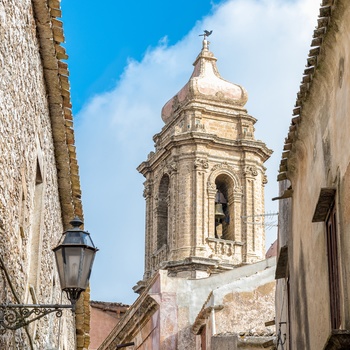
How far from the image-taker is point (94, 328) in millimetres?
37031

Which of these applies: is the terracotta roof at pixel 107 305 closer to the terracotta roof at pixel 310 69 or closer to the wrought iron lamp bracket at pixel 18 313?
the terracotta roof at pixel 310 69

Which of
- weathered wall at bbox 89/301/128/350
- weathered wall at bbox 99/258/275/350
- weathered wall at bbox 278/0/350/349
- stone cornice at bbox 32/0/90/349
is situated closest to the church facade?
Answer: weathered wall at bbox 99/258/275/350

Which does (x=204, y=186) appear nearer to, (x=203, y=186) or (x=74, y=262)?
(x=203, y=186)

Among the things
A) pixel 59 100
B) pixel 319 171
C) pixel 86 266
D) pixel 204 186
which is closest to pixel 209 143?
pixel 204 186

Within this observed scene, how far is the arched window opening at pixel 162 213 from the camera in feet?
117

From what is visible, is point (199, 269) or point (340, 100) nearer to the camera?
point (340, 100)

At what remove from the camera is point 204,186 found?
3400 cm

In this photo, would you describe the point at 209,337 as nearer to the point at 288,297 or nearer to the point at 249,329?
the point at 249,329

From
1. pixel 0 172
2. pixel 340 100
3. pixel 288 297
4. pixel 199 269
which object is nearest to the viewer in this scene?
pixel 0 172

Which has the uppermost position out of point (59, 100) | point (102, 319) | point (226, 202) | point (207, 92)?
point (207, 92)

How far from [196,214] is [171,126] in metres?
4.88

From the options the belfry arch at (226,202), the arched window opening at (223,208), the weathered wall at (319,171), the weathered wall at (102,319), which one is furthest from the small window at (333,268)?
the weathered wall at (102,319)

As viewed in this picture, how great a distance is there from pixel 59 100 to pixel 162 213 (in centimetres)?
2614

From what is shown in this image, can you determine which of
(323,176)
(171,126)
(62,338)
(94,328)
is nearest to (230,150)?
(171,126)
